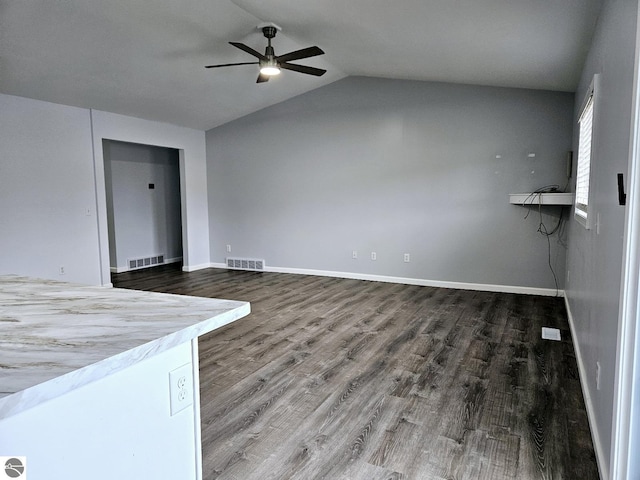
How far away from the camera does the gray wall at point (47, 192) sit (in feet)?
15.6

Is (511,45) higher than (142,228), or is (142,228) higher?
(511,45)

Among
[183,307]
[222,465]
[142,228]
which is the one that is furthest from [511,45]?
[142,228]

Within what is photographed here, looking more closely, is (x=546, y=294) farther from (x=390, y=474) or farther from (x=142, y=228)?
(x=142, y=228)

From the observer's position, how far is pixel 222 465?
2.01 m

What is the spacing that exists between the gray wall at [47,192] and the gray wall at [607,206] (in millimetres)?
5689

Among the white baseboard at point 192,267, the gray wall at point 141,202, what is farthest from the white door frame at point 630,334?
the gray wall at point 141,202

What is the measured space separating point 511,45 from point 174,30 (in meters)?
3.25

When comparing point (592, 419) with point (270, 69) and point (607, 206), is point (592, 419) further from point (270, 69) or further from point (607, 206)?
point (270, 69)

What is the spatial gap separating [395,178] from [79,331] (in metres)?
5.50

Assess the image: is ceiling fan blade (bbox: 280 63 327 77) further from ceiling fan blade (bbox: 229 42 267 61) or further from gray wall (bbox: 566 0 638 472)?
gray wall (bbox: 566 0 638 472)

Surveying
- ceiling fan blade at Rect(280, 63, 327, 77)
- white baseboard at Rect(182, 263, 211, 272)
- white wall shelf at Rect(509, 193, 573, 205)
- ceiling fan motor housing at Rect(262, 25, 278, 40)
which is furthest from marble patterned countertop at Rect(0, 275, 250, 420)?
white baseboard at Rect(182, 263, 211, 272)

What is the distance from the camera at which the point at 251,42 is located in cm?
472

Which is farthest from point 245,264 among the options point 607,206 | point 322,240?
point 607,206

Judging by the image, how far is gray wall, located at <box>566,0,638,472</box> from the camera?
5.78 feet
